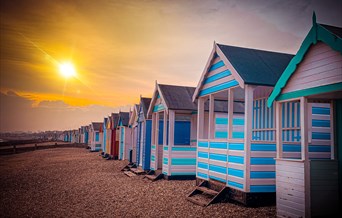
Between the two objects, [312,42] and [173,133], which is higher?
[312,42]

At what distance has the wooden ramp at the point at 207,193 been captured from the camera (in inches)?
366

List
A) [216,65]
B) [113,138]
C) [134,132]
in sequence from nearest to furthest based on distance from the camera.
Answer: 1. [216,65]
2. [134,132]
3. [113,138]

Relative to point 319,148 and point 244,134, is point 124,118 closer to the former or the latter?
point 244,134

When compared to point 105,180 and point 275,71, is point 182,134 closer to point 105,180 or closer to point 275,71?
point 105,180

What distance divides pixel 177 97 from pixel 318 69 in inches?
380

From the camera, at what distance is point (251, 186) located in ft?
28.9

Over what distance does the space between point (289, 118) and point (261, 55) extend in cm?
251

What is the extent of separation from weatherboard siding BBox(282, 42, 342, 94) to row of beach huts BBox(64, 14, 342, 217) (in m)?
0.02

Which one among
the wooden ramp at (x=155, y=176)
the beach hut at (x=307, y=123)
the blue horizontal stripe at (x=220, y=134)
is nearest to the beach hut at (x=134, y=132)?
the wooden ramp at (x=155, y=176)

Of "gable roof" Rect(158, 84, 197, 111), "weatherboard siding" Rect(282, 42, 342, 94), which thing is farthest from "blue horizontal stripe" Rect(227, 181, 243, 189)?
"gable roof" Rect(158, 84, 197, 111)

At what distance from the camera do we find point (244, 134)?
8867 millimetres

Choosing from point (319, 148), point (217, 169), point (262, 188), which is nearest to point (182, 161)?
point (217, 169)

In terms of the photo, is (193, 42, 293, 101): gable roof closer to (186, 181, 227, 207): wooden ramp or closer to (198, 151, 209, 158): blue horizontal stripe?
(198, 151, 209, 158): blue horizontal stripe

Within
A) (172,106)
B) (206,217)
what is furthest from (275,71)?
(172,106)
